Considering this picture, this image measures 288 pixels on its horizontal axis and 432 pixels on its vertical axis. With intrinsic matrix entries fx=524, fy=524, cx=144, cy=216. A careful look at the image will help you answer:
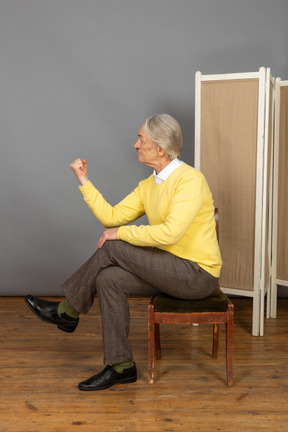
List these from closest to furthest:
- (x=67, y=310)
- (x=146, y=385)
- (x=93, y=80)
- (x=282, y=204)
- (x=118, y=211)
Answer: (x=146, y=385), (x=67, y=310), (x=118, y=211), (x=282, y=204), (x=93, y=80)

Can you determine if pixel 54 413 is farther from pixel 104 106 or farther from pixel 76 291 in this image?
pixel 104 106

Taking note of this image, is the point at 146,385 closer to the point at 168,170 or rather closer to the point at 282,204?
the point at 168,170

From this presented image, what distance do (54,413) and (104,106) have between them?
2.32m

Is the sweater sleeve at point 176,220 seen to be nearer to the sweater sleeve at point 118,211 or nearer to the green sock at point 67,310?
the sweater sleeve at point 118,211

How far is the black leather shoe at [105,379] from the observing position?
238cm

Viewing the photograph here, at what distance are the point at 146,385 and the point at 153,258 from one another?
0.60m

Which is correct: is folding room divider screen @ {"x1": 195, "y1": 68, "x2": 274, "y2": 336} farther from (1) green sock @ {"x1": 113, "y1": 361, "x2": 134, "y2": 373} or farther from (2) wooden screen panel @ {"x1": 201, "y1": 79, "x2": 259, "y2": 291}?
(1) green sock @ {"x1": 113, "y1": 361, "x2": 134, "y2": 373}

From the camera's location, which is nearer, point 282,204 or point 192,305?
point 192,305

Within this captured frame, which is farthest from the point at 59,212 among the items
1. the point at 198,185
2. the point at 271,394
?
the point at 271,394

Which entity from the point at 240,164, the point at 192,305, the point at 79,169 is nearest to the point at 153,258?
the point at 192,305

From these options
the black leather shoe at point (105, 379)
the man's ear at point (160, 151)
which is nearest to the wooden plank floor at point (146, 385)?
the black leather shoe at point (105, 379)

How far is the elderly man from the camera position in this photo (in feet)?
7.79

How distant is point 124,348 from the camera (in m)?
2.39

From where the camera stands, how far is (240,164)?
313 cm
